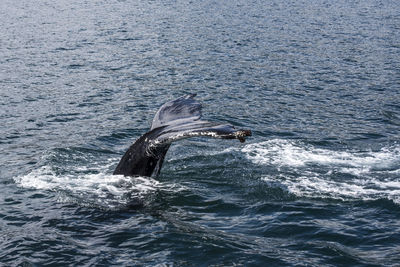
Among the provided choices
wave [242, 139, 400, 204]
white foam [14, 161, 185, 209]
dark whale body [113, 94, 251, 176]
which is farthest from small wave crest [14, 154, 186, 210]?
wave [242, 139, 400, 204]

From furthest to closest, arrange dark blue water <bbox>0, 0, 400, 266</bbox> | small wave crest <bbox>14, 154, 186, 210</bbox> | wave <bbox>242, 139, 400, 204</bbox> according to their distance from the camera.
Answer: wave <bbox>242, 139, 400, 204</bbox>
small wave crest <bbox>14, 154, 186, 210</bbox>
dark blue water <bbox>0, 0, 400, 266</bbox>

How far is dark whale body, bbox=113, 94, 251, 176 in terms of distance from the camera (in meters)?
10.8

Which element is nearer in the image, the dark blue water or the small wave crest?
the dark blue water

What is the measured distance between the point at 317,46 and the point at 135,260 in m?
30.0

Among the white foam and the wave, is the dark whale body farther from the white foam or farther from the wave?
the wave

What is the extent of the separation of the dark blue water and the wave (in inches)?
2.3

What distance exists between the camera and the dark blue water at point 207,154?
10.8 metres

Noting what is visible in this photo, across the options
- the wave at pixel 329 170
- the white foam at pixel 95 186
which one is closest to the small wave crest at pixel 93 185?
the white foam at pixel 95 186

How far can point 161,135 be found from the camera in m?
11.2

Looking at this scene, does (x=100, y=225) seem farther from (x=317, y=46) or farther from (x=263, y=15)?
(x=263, y=15)

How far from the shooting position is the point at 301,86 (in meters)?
26.9

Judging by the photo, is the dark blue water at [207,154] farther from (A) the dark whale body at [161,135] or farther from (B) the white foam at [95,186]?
(A) the dark whale body at [161,135]

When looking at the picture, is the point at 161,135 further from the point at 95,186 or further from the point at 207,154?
the point at 207,154

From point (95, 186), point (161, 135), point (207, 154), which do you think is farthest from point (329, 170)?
point (95, 186)
